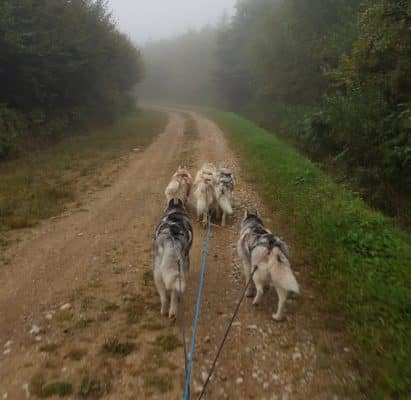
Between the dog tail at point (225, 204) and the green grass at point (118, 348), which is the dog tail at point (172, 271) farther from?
the dog tail at point (225, 204)

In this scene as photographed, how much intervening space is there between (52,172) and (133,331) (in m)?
8.82

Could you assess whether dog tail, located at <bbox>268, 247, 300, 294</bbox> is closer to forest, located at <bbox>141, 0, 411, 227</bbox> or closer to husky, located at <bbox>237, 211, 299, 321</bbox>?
husky, located at <bbox>237, 211, 299, 321</bbox>

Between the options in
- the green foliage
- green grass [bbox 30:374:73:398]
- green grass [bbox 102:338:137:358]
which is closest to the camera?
green grass [bbox 30:374:73:398]

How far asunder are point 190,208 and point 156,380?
521 cm

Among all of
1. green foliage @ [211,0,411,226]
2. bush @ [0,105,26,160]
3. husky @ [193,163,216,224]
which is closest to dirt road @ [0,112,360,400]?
husky @ [193,163,216,224]

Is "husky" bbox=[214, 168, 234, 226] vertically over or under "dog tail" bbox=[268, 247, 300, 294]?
under

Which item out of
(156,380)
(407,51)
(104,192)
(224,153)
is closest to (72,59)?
(224,153)

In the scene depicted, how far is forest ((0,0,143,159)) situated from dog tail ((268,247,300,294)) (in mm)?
11664

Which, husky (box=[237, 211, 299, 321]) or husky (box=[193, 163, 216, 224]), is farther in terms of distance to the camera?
husky (box=[193, 163, 216, 224])

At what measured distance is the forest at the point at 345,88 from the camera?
8492mm

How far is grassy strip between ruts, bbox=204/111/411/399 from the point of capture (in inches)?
125

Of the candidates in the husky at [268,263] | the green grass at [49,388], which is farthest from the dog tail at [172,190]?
the green grass at [49,388]

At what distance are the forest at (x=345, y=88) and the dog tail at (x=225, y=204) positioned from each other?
3.99 meters

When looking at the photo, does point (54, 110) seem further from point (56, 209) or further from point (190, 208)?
point (190, 208)
